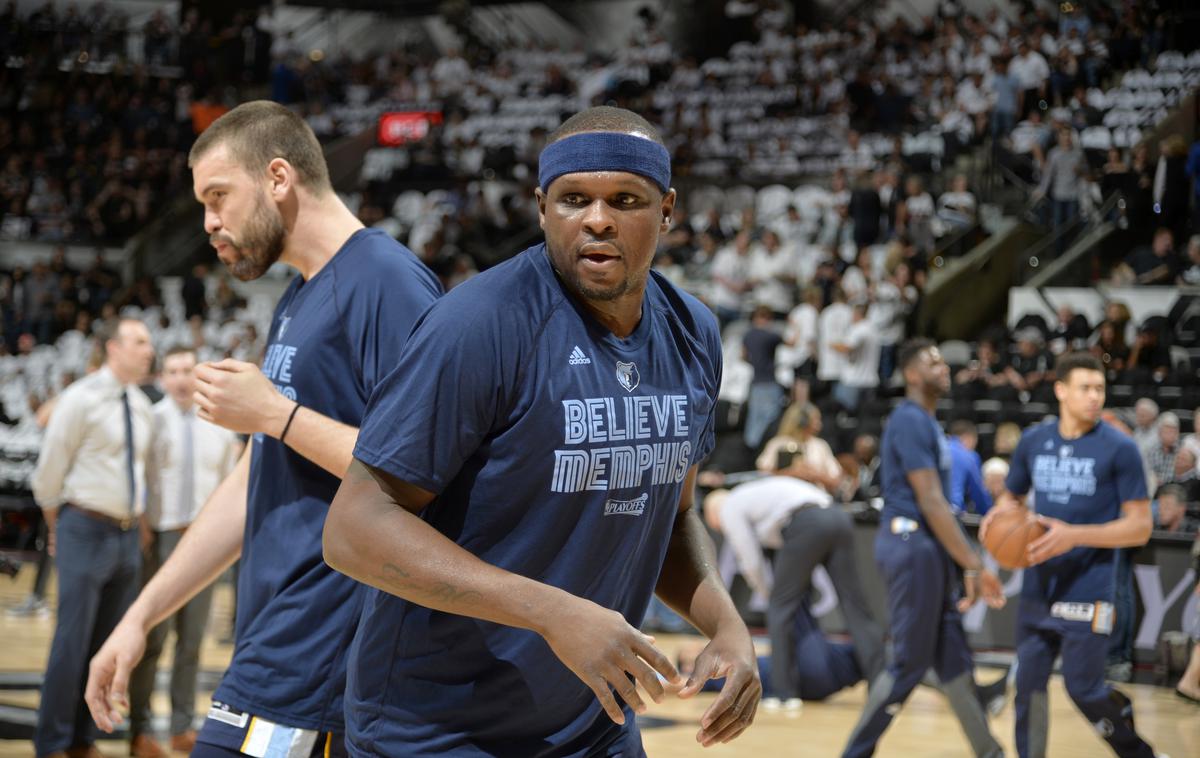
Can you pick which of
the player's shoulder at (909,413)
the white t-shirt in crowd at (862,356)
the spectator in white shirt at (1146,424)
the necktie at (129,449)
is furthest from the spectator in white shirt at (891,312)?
the necktie at (129,449)

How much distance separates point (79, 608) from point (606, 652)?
560 cm

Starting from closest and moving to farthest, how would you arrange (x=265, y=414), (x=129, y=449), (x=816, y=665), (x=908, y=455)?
(x=265, y=414) < (x=908, y=455) < (x=129, y=449) < (x=816, y=665)

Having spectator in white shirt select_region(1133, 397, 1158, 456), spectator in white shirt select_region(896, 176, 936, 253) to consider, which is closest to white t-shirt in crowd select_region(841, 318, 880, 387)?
spectator in white shirt select_region(896, 176, 936, 253)

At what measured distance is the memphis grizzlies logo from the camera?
7.97 feet

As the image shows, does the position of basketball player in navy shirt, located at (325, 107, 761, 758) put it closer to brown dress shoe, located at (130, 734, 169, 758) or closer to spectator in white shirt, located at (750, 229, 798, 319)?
brown dress shoe, located at (130, 734, 169, 758)

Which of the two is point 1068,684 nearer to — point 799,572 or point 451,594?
point 799,572

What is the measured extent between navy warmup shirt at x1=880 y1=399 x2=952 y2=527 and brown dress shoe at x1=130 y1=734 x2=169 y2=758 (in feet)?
12.9

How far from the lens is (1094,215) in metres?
16.9

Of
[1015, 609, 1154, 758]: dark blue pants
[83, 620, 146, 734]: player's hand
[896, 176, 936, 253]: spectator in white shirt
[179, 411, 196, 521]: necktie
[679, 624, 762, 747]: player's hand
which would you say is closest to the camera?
[679, 624, 762, 747]: player's hand

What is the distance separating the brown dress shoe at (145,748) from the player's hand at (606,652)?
5707 millimetres

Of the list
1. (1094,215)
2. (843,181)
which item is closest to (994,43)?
(843,181)

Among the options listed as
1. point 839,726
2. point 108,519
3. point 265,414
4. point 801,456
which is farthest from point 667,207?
point 801,456

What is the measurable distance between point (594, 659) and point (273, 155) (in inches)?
70.7

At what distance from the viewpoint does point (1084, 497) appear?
6.86 m
